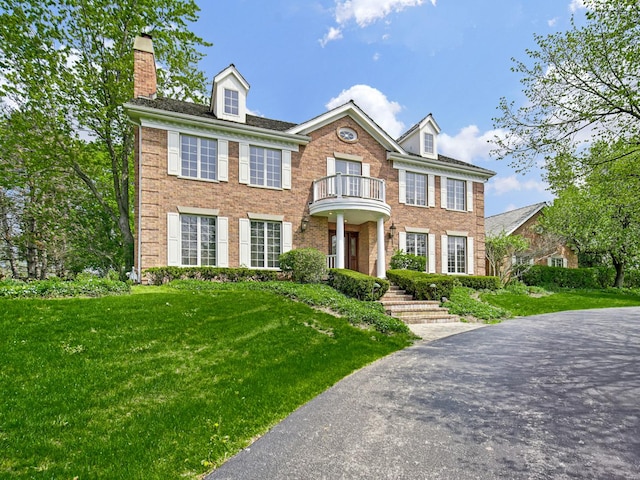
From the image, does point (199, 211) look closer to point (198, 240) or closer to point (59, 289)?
point (198, 240)

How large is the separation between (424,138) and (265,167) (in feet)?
31.5

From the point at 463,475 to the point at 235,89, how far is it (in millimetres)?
15732

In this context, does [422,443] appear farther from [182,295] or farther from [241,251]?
[241,251]

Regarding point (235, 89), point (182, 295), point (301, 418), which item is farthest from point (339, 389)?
point (235, 89)

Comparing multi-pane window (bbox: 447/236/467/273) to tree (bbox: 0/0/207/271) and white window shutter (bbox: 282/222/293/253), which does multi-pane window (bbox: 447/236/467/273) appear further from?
tree (bbox: 0/0/207/271)

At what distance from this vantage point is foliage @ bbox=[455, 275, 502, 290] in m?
16.7

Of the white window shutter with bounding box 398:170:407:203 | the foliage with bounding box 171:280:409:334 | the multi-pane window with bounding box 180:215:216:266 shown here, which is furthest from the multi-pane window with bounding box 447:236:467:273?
the multi-pane window with bounding box 180:215:216:266

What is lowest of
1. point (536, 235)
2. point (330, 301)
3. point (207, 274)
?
point (330, 301)

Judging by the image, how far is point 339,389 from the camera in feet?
16.0

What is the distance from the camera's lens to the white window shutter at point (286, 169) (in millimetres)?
15094

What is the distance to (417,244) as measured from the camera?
17.8m

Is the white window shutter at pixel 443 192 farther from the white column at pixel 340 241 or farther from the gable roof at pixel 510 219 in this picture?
the white column at pixel 340 241

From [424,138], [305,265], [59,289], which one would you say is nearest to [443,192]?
[424,138]

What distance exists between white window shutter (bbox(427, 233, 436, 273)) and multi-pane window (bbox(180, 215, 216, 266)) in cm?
1079
